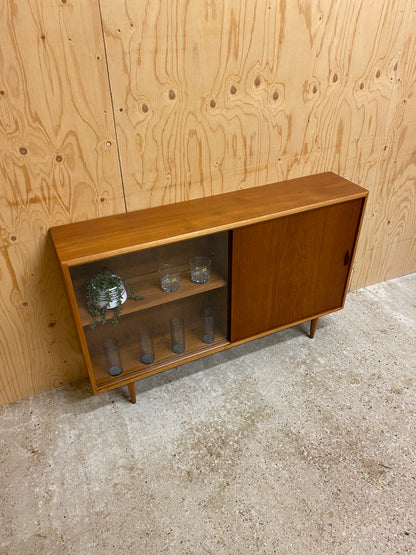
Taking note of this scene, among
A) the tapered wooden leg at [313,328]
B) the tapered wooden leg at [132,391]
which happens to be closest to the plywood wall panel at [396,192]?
the tapered wooden leg at [313,328]

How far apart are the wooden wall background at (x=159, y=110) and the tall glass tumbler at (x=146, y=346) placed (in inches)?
13.4

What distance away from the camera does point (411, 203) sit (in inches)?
98.9

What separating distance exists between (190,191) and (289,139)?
521 mm

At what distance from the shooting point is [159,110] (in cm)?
165

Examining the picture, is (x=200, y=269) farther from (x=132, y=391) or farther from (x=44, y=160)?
(x=44, y=160)

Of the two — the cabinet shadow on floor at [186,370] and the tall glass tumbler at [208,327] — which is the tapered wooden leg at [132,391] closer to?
the cabinet shadow on floor at [186,370]

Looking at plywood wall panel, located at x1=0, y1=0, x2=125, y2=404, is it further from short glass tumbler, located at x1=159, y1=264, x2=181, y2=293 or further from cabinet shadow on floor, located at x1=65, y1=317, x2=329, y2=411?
short glass tumbler, located at x1=159, y1=264, x2=181, y2=293

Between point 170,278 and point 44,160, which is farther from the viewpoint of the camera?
point 170,278

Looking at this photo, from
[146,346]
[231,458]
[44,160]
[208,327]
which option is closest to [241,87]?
[44,160]

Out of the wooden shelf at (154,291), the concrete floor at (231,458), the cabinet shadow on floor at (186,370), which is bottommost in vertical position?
the cabinet shadow on floor at (186,370)

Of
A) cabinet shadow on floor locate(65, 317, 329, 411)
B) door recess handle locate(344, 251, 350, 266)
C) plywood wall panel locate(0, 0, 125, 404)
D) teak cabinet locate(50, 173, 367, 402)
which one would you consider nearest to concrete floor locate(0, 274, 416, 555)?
cabinet shadow on floor locate(65, 317, 329, 411)

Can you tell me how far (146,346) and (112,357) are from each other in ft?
0.52

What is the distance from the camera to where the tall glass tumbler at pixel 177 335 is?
1.96 meters

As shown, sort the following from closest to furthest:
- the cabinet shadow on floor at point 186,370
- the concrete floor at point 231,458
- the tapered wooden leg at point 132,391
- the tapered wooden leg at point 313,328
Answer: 1. the concrete floor at point 231,458
2. the tapered wooden leg at point 132,391
3. the cabinet shadow on floor at point 186,370
4. the tapered wooden leg at point 313,328
